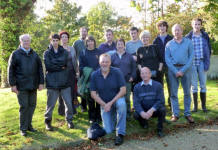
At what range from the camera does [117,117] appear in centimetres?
480

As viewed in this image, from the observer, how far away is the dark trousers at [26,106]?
501 cm

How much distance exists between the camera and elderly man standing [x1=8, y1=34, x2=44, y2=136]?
4931mm

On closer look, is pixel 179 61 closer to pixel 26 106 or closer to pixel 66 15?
pixel 26 106

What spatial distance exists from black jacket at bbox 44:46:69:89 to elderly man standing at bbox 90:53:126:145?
759 mm

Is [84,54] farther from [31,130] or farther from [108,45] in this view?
[31,130]

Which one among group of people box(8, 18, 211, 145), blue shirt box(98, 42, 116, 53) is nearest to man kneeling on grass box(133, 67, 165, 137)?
group of people box(8, 18, 211, 145)

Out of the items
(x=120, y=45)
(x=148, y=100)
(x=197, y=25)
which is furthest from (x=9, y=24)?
(x=148, y=100)

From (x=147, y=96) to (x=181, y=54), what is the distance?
1.37 metres

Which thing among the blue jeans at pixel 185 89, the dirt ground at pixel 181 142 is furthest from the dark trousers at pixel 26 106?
the blue jeans at pixel 185 89

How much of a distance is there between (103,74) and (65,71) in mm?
957

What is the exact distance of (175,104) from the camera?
5.71 metres

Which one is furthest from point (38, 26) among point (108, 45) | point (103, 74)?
point (103, 74)

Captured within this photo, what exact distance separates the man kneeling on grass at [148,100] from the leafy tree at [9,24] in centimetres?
1319

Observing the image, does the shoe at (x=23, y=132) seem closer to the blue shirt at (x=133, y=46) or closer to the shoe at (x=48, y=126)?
the shoe at (x=48, y=126)
